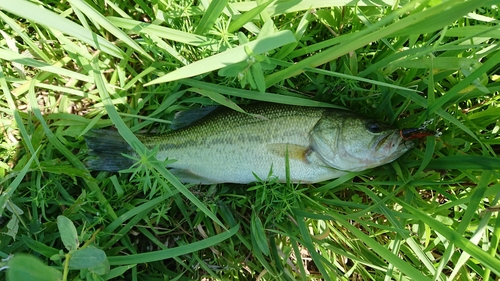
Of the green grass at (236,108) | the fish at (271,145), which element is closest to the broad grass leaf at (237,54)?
the green grass at (236,108)

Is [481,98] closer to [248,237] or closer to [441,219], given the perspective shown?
[441,219]

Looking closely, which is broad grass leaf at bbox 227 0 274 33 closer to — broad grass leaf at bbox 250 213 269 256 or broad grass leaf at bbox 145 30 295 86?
broad grass leaf at bbox 145 30 295 86

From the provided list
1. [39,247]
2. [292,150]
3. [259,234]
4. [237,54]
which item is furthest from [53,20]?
[259,234]

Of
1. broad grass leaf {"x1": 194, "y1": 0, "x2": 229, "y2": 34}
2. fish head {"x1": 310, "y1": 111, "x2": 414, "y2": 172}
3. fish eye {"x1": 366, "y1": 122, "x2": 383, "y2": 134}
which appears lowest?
fish head {"x1": 310, "y1": 111, "x2": 414, "y2": 172}

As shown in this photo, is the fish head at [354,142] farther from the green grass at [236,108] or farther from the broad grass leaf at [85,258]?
the broad grass leaf at [85,258]

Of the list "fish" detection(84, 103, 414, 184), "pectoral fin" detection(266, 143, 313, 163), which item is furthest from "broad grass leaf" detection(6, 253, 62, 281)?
"pectoral fin" detection(266, 143, 313, 163)

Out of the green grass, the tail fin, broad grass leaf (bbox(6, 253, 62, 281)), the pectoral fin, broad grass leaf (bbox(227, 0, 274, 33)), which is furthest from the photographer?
the tail fin

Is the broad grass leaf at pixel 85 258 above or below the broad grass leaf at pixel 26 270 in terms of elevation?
below
